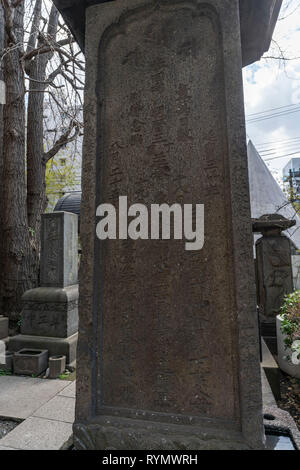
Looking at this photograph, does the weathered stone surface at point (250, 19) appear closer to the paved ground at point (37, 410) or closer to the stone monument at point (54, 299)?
the paved ground at point (37, 410)

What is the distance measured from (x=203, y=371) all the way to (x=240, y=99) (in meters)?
1.72

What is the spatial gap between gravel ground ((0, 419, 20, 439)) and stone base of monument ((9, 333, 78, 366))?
1540 millimetres

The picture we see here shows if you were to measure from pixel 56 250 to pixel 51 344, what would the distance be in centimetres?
163

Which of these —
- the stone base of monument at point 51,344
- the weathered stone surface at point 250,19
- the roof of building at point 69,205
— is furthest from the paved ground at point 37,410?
the roof of building at point 69,205

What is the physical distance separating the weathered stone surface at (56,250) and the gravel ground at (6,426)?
2.46 metres

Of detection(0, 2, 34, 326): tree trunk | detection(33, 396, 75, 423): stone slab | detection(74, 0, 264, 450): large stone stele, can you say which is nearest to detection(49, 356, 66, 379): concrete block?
detection(33, 396, 75, 423): stone slab

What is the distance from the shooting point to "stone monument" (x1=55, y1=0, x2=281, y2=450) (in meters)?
1.71

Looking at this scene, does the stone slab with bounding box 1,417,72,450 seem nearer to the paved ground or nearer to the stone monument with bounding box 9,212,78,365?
the paved ground

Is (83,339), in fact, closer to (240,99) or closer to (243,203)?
(243,203)

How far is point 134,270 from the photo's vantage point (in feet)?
6.36

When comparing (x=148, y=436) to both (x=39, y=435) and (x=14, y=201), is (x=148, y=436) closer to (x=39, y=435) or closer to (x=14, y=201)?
(x=39, y=435)

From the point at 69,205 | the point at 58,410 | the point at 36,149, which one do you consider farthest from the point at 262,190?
the point at 58,410

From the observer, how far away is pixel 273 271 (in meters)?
5.89

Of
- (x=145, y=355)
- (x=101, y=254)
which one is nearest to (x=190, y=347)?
(x=145, y=355)
